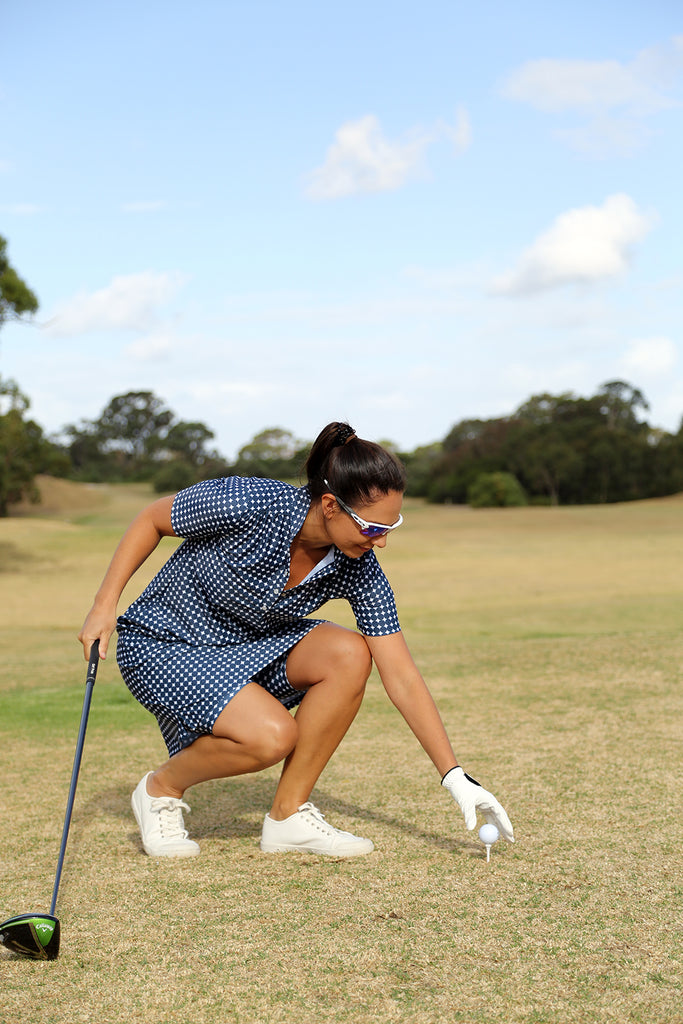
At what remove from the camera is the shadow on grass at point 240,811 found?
3.94 metres

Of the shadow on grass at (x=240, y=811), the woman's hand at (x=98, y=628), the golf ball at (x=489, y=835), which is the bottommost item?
the shadow on grass at (x=240, y=811)

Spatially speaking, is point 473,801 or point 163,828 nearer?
point 473,801

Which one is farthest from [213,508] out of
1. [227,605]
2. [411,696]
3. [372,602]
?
[411,696]

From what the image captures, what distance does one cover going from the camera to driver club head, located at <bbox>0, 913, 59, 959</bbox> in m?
2.71

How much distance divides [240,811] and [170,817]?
673 millimetres

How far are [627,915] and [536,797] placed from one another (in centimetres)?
132

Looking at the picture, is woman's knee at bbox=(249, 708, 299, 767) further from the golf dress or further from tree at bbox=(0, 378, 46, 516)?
tree at bbox=(0, 378, 46, 516)

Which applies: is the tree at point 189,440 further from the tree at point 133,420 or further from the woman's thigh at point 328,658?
the woman's thigh at point 328,658

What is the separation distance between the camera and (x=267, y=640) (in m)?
3.87

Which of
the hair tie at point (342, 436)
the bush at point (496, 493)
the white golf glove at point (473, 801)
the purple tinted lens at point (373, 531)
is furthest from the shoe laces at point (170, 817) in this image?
the bush at point (496, 493)

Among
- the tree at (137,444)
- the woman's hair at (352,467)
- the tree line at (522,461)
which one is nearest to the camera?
the woman's hair at (352,467)

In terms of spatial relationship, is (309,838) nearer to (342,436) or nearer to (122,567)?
(122,567)

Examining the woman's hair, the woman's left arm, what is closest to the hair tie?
the woman's hair

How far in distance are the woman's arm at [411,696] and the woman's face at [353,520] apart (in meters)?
0.44
